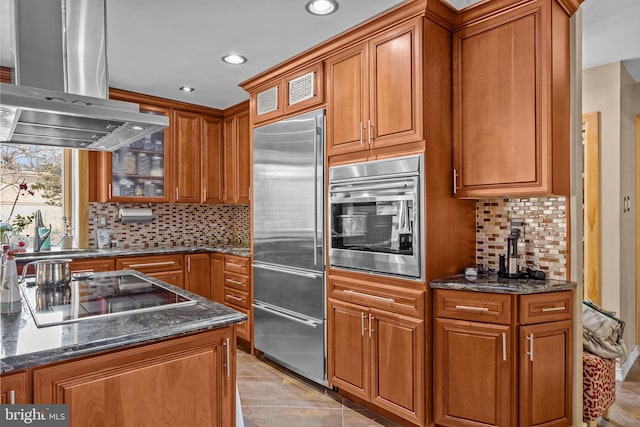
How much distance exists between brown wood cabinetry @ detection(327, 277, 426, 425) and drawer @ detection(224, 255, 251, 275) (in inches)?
47.1

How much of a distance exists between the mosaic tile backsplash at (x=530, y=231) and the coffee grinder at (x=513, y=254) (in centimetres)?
13

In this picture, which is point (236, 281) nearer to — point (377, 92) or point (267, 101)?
point (267, 101)

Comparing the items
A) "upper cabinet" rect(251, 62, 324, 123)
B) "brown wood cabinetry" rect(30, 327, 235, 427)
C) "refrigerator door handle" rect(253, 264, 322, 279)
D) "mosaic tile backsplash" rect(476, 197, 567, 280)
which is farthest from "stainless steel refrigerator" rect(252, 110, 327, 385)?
"brown wood cabinetry" rect(30, 327, 235, 427)

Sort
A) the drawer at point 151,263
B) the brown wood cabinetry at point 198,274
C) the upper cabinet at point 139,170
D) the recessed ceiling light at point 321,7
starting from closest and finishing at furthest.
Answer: the recessed ceiling light at point 321,7 < the drawer at point 151,263 < the upper cabinet at point 139,170 < the brown wood cabinetry at point 198,274

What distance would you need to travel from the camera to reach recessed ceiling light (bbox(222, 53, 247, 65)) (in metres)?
3.19

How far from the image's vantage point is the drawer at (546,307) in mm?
2150

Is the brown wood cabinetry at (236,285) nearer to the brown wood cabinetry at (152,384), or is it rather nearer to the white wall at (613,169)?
the brown wood cabinetry at (152,384)

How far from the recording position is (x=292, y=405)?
2.80 metres

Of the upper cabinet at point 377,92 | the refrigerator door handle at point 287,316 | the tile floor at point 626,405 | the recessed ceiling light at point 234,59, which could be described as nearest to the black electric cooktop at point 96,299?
the refrigerator door handle at point 287,316

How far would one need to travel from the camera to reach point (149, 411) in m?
1.43

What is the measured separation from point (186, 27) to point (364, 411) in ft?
9.14

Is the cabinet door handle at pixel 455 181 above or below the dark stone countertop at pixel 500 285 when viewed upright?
above

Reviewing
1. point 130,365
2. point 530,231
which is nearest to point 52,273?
point 130,365

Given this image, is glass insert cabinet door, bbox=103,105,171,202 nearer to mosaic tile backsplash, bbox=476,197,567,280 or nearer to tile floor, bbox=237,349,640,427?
tile floor, bbox=237,349,640,427
